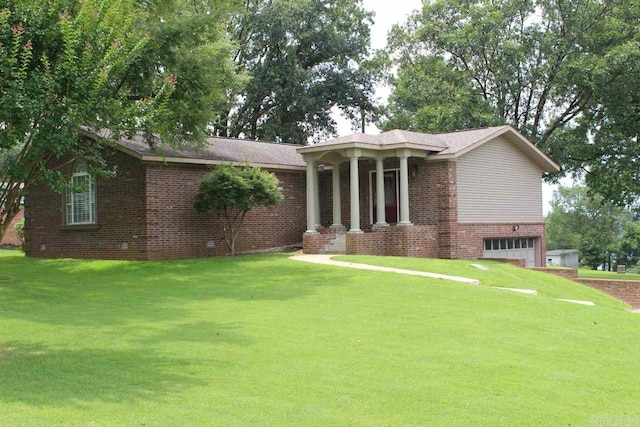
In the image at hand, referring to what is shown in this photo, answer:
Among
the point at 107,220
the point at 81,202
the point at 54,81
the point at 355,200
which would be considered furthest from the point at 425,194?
the point at 54,81

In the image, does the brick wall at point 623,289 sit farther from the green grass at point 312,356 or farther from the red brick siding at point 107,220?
the red brick siding at point 107,220

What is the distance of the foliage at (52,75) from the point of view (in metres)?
8.24

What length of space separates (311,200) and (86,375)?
16.7m

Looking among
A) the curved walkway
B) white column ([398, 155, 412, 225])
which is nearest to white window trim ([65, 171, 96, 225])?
the curved walkway

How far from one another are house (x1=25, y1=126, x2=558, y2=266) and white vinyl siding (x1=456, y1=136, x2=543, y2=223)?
0.18 ft

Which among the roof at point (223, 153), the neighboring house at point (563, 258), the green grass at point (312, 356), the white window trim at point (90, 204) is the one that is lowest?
the neighboring house at point (563, 258)

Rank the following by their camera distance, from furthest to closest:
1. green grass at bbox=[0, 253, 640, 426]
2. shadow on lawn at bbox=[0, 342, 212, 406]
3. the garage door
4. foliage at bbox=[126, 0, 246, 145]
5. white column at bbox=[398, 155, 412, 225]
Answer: the garage door < white column at bbox=[398, 155, 412, 225] < foliage at bbox=[126, 0, 246, 145] < shadow on lawn at bbox=[0, 342, 212, 406] < green grass at bbox=[0, 253, 640, 426]

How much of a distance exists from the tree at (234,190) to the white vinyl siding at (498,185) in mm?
6967

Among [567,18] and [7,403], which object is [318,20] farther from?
[7,403]

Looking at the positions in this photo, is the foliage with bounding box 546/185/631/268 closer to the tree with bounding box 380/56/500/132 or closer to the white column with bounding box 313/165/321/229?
the tree with bounding box 380/56/500/132

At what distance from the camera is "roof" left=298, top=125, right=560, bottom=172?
2239 cm

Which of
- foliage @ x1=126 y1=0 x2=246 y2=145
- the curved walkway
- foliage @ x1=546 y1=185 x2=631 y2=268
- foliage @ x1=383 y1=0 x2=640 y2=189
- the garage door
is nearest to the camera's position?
the curved walkway

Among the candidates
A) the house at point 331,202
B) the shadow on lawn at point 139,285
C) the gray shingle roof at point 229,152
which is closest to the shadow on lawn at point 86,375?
the shadow on lawn at point 139,285

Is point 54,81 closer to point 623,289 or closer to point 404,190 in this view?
point 404,190
